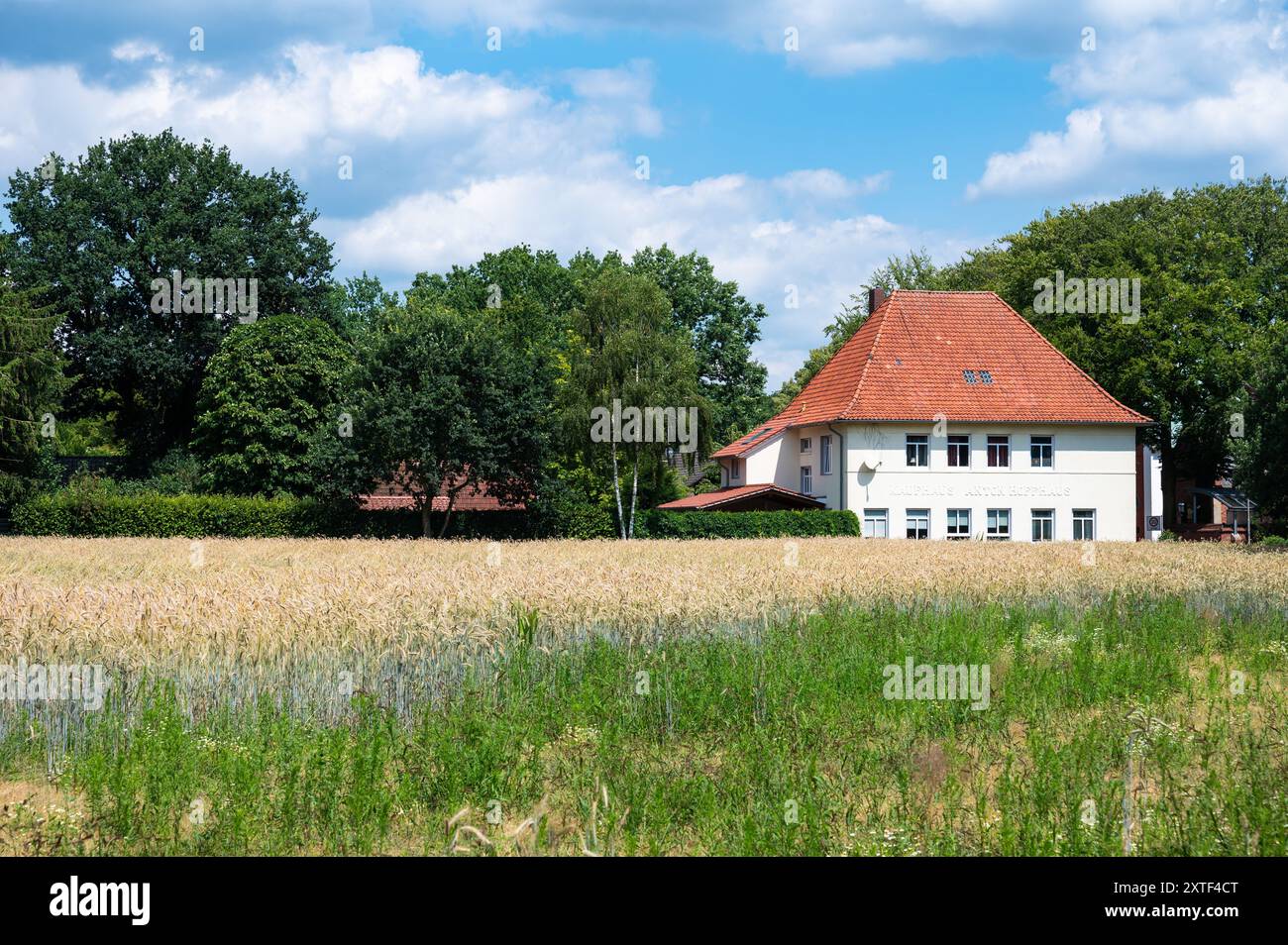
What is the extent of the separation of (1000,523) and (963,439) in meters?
4.04

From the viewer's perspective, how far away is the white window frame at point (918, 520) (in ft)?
163

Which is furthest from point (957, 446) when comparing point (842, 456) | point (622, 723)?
point (622, 723)

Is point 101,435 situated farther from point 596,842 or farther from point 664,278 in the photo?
point 596,842

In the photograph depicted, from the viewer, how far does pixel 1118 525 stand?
171 ft

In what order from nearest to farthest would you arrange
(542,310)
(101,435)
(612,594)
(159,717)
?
(159,717)
(612,594)
(542,310)
(101,435)

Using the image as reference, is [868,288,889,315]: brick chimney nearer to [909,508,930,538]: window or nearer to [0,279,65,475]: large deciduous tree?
[909,508,930,538]: window

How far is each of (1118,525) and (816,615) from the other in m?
Answer: 42.4

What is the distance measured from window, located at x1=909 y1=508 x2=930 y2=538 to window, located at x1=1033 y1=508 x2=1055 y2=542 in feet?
17.4

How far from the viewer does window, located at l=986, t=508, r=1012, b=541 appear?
166ft

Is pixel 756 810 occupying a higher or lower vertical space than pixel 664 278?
lower

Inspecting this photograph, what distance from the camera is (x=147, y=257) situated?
57.8 m

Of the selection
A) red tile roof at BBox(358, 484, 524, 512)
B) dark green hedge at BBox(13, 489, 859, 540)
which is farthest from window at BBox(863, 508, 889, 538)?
red tile roof at BBox(358, 484, 524, 512)
